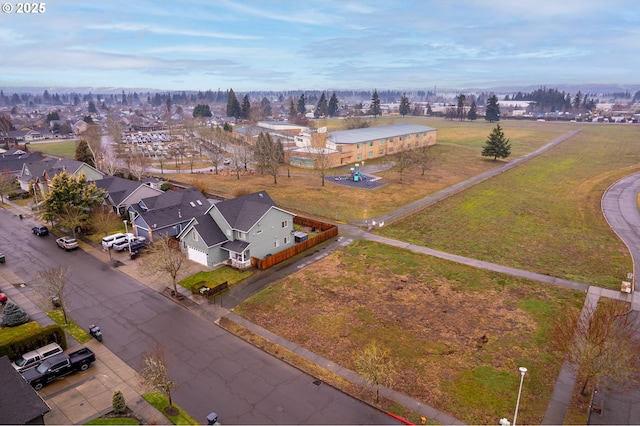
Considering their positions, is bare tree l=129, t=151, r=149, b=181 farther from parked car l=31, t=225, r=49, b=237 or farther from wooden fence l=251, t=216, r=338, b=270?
wooden fence l=251, t=216, r=338, b=270

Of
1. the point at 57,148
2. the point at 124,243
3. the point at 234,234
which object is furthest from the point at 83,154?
the point at 234,234

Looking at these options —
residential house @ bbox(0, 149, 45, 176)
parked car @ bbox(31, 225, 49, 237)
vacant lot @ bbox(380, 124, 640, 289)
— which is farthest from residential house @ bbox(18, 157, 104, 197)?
vacant lot @ bbox(380, 124, 640, 289)

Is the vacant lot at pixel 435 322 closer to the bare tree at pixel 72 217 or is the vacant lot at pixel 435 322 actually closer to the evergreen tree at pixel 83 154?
the bare tree at pixel 72 217

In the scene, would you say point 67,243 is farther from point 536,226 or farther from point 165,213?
point 536,226

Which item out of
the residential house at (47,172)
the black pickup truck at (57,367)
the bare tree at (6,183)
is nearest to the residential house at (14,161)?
the bare tree at (6,183)

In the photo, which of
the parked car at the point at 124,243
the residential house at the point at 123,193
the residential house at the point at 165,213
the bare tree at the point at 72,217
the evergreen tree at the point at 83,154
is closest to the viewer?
the parked car at the point at 124,243

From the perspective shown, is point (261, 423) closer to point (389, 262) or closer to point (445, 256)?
point (389, 262)

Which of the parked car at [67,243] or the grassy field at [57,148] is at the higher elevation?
the grassy field at [57,148]
